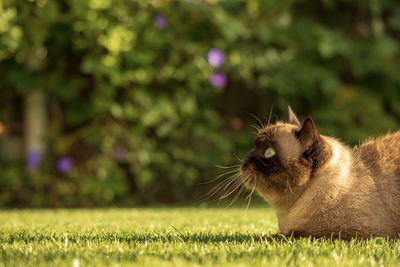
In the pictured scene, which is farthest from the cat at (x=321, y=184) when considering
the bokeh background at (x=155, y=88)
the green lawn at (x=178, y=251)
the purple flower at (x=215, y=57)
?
the purple flower at (x=215, y=57)

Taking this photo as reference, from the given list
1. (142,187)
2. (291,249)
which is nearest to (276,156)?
(291,249)

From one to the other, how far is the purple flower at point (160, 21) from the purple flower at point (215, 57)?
0.71 meters

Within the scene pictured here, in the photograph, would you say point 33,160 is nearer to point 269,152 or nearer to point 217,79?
point 217,79

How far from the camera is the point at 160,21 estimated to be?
5914 millimetres

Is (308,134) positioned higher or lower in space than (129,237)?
higher

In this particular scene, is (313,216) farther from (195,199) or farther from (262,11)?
(262,11)

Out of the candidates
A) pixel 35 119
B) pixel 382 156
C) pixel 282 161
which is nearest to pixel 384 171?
pixel 382 156

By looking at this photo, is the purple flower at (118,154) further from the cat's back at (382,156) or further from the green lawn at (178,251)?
the cat's back at (382,156)

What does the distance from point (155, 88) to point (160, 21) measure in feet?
2.96

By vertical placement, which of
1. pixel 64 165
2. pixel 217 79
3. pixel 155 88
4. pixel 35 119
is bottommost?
pixel 64 165

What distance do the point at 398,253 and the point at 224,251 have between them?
0.82 metres

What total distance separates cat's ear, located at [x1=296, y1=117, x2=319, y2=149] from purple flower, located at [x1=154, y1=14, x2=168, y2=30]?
3748 millimetres

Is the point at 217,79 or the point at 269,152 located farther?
the point at 217,79

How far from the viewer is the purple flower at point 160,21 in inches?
233
